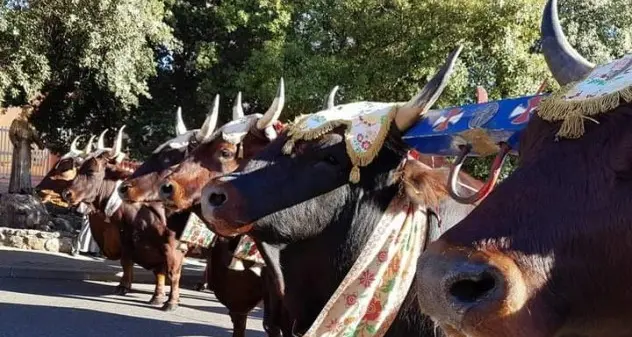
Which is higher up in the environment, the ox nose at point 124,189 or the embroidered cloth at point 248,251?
the embroidered cloth at point 248,251

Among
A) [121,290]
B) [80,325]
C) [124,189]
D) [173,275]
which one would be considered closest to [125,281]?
[121,290]

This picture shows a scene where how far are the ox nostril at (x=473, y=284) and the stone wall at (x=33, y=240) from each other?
14.4 m

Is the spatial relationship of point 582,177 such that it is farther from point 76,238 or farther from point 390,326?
point 76,238

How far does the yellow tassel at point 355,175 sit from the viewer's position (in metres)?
3.68

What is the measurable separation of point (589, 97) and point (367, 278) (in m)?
1.70

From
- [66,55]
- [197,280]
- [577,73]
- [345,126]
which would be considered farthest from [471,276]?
[66,55]

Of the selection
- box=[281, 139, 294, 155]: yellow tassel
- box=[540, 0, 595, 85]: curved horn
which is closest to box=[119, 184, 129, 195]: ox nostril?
box=[281, 139, 294, 155]: yellow tassel

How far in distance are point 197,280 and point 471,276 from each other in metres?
12.2

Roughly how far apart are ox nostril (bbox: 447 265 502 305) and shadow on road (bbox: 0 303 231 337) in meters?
7.36

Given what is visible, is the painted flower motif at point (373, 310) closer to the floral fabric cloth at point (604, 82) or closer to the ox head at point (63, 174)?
the floral fabric cloth at point (604, 82)

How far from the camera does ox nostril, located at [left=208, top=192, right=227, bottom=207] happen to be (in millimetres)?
3863

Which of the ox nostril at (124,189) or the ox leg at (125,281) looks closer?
the ox nostril at (124,189)

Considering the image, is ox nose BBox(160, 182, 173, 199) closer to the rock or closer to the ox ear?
the ox ear

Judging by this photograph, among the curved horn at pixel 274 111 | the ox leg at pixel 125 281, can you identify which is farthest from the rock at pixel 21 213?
the curved horn at pixel 274 111
